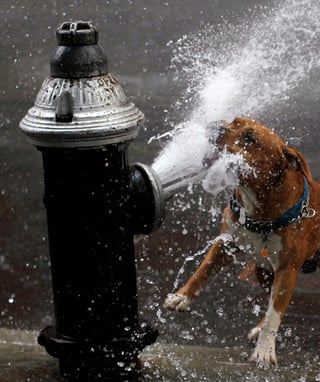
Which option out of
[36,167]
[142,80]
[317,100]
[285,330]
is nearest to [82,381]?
[285,330]

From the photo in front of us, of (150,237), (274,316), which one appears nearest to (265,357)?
(274,316)

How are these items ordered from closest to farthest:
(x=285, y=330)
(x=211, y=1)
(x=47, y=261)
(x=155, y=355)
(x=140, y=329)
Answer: (x=140, y=329)
(x=155, y=355)
(x=285, y=330)
(x=47, y=261)
(x=211, y=1)

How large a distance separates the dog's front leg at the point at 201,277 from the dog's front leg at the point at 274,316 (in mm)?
241

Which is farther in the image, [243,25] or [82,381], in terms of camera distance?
[243,25]

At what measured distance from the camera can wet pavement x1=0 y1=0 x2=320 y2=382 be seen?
3475 millimetres

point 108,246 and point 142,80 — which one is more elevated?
point 108,246

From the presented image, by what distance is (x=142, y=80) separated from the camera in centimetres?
788

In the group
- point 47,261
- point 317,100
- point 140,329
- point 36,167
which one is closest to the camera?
point 140,329

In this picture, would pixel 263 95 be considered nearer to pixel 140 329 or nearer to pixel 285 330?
pixel 285 330

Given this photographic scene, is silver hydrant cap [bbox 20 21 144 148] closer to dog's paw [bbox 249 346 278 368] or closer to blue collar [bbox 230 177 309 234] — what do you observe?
blue collar [bbox 230 177 309 234]

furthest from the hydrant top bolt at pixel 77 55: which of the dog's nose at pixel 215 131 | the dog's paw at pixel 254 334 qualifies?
the dog's paw at pixel 254 334

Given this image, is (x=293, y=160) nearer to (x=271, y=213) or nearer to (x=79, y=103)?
(x=271, y=213)

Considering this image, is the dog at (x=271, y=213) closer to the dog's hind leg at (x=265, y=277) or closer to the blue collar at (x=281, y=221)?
the blue collar at (x=281, y=221)

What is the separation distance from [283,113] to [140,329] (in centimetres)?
378
